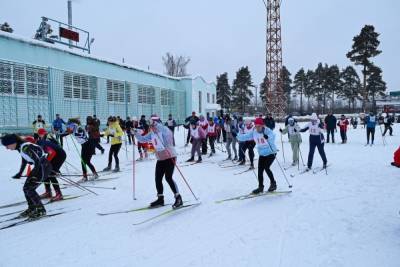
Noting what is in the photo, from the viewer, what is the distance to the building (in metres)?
15.9

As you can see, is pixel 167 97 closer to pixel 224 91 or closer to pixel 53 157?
pixel 53 157

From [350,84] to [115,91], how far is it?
171ft

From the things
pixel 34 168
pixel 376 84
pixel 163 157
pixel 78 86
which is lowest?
pixel 34 168

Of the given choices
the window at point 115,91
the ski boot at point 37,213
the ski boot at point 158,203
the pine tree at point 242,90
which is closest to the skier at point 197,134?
the ski boot at point 158,203

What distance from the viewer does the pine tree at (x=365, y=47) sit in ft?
140

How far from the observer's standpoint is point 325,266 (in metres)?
3.71

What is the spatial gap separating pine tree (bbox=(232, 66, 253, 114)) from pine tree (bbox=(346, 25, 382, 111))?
23.4 metres

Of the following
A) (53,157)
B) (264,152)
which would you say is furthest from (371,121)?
(53,157)

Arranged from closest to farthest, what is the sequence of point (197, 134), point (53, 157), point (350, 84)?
point (53, 157) → point (197, 134) → point (350, 84)

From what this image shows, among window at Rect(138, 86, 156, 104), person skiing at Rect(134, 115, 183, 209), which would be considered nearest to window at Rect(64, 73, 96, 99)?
window at Rect(138, 86, 156, 104)

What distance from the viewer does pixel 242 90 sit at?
64125 millimetres

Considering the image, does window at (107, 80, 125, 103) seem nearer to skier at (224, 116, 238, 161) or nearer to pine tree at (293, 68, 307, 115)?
skier at (224, 116, 238, 161)

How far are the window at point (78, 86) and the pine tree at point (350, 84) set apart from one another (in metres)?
53.6

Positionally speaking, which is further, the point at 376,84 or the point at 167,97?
the point at 376,84
